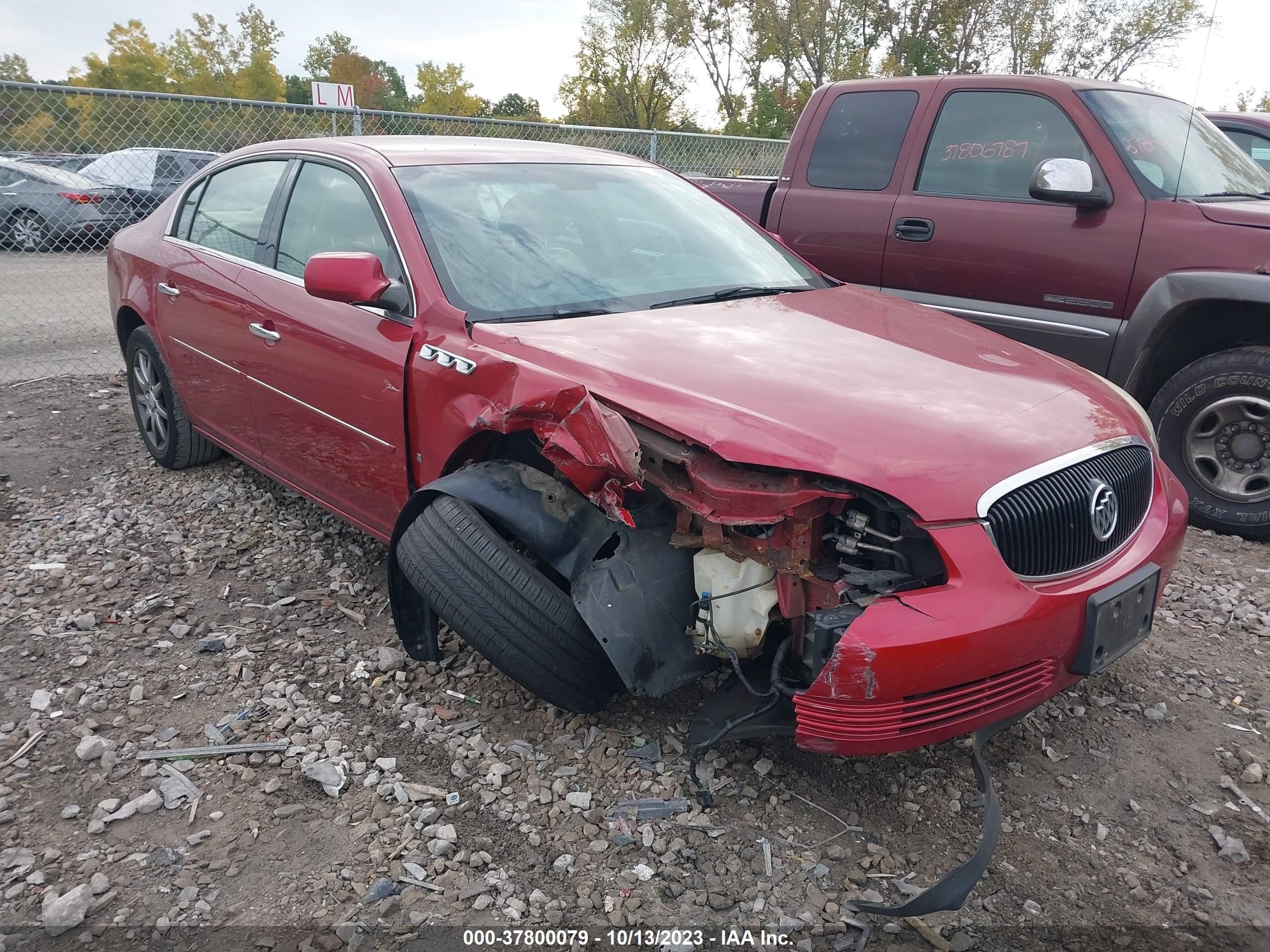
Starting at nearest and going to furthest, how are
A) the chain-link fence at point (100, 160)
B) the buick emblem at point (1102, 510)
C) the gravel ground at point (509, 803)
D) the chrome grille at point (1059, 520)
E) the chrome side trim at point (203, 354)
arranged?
the gravel ground at point (509, 803), the chrome grille at point (1059, 520), the buick emblem at point (1102, 510), the chrome side trim at point (203, 354), the chain-link fence at point (100, 160)

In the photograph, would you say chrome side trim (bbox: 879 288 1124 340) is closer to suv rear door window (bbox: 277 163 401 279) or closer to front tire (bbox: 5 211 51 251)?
suv rear door window (bbox: 277 163 401 279)

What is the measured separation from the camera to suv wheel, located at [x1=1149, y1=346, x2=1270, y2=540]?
4.17 metres

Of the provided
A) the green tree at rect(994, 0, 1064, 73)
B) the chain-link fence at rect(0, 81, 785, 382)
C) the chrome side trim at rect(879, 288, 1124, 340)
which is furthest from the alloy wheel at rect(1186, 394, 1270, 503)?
the green tree at rect(994, 0, 1064, 73)

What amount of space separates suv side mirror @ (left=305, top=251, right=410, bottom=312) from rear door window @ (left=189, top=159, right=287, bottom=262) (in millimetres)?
1126

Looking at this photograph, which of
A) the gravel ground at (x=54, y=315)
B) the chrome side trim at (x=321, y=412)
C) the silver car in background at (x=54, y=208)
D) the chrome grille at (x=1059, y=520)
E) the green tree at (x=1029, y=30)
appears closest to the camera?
the chrome grille at (x=1059, y=520)

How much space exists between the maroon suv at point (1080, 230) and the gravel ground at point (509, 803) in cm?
99

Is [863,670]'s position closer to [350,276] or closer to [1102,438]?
[1102,438]

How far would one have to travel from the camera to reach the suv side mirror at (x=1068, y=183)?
4426mm

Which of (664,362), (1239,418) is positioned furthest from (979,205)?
(664,362)

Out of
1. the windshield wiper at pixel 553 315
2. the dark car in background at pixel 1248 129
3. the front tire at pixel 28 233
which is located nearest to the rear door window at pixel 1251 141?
the dark car in background at pixel 1248 129

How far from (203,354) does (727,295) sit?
2.50 meters

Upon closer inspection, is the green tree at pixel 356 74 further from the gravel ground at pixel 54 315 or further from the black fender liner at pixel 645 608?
the black fender liner at pixel 645 608

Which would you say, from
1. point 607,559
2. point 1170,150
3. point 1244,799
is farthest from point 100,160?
point 1244,799

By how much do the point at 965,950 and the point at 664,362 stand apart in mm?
1621
